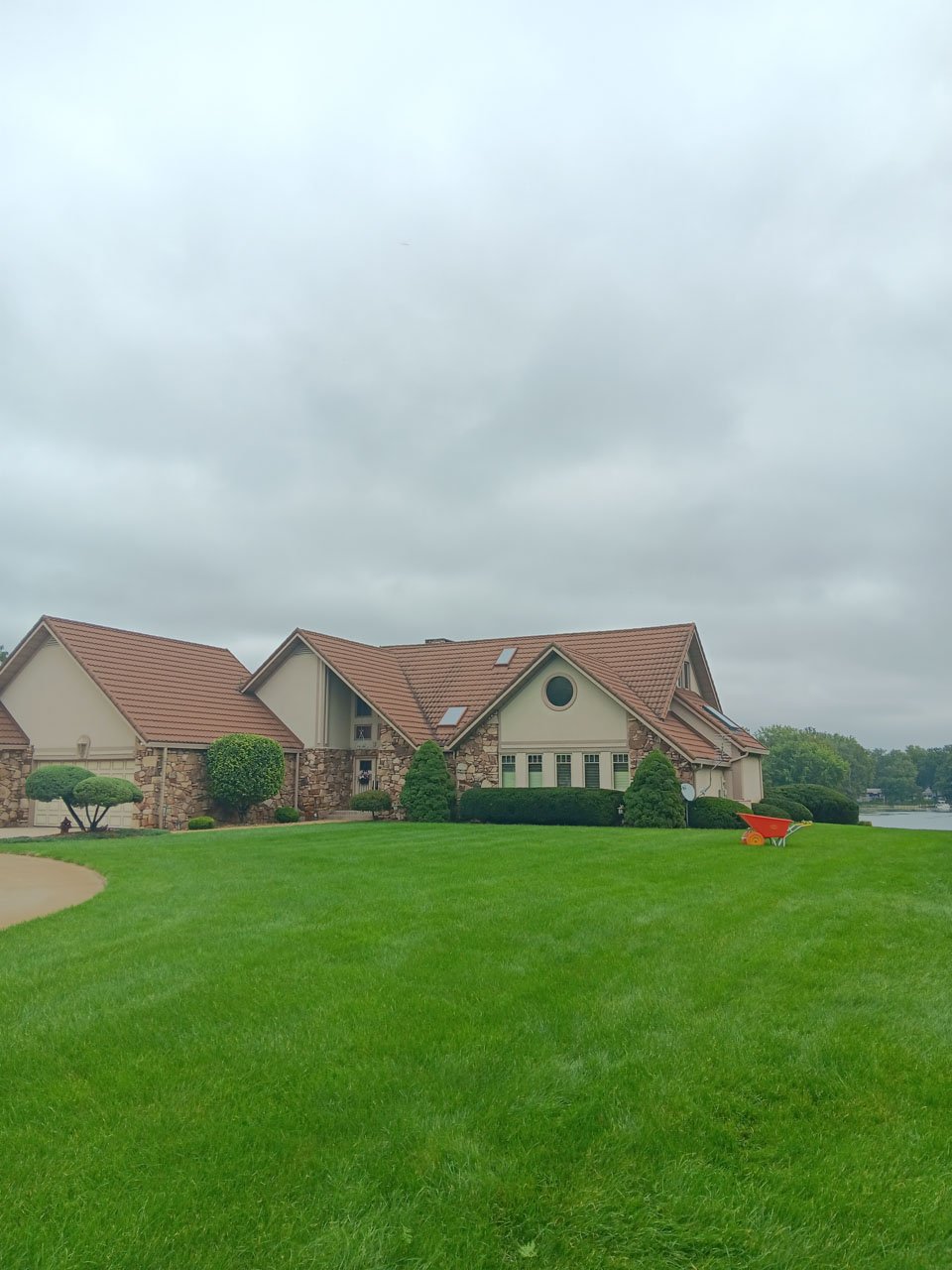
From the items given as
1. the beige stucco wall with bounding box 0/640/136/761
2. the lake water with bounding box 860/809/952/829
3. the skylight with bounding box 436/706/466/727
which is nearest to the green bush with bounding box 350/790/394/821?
the skylight with bounding box 436/706/466/727

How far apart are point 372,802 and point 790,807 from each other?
13.7m

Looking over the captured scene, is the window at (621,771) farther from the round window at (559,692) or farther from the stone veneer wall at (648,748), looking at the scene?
the round window at (559,692)

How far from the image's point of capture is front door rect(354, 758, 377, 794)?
106ft

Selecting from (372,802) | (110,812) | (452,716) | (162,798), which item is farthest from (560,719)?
(110,812)

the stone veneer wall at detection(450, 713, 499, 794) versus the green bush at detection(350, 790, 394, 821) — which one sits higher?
the stone veneer wall at detection(450, 713, 499, 794)

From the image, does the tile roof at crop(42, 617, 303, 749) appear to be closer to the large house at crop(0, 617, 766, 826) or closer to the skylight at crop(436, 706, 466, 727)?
the large house at crop(0, 617, 766, 826)

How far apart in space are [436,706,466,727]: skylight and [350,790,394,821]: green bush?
9.92 feet

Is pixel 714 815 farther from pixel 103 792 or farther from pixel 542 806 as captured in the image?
pixel 103 792

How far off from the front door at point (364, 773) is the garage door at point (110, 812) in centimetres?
828

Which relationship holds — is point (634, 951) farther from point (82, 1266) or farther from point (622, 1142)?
point (82, 1266)

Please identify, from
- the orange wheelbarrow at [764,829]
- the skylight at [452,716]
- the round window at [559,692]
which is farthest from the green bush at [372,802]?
the orange wheelbarrow at [764,829]

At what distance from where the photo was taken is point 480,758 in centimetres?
2934

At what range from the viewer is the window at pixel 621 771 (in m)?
27.4

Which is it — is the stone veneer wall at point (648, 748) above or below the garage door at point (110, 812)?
above
